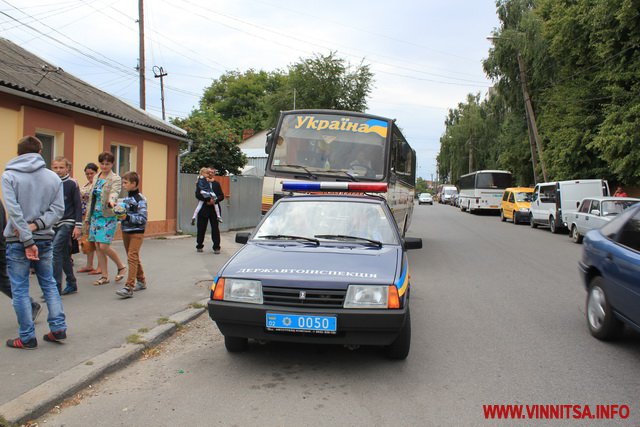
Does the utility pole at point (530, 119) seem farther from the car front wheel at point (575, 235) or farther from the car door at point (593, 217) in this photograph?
the car door at point (593, 217)

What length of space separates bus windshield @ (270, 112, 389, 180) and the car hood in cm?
526

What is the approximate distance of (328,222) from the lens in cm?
546

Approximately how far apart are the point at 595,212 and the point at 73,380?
15.2 metres

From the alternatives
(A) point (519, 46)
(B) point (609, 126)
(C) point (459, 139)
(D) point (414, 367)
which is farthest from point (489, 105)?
(D) point (414, 367)

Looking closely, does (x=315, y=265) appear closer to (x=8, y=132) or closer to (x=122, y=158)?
(x=8, y=132)

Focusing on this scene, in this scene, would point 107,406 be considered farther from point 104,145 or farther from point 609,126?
point 609,126

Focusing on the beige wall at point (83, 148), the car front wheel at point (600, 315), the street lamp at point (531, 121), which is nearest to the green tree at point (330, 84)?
the street lamp at point (531, 121)

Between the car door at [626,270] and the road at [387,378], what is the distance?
52cm

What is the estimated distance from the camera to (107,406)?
3713 mm

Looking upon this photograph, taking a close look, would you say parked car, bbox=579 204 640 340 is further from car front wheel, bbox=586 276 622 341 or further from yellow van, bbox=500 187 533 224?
yellow van, bbox=500 187 533 224

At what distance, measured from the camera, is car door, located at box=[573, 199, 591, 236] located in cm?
1608

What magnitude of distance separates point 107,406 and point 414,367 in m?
2.50

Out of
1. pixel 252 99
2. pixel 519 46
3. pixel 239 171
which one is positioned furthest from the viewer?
pixel 252 99

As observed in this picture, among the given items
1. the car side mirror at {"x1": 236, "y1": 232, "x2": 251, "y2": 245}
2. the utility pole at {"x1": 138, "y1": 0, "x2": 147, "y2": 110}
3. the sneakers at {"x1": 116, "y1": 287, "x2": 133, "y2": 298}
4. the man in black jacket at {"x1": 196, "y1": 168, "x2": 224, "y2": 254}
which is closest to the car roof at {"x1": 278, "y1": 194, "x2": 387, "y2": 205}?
the car side mirror at {"x1": 236, "y1": 232, "x2": 251, "y2": 245}
